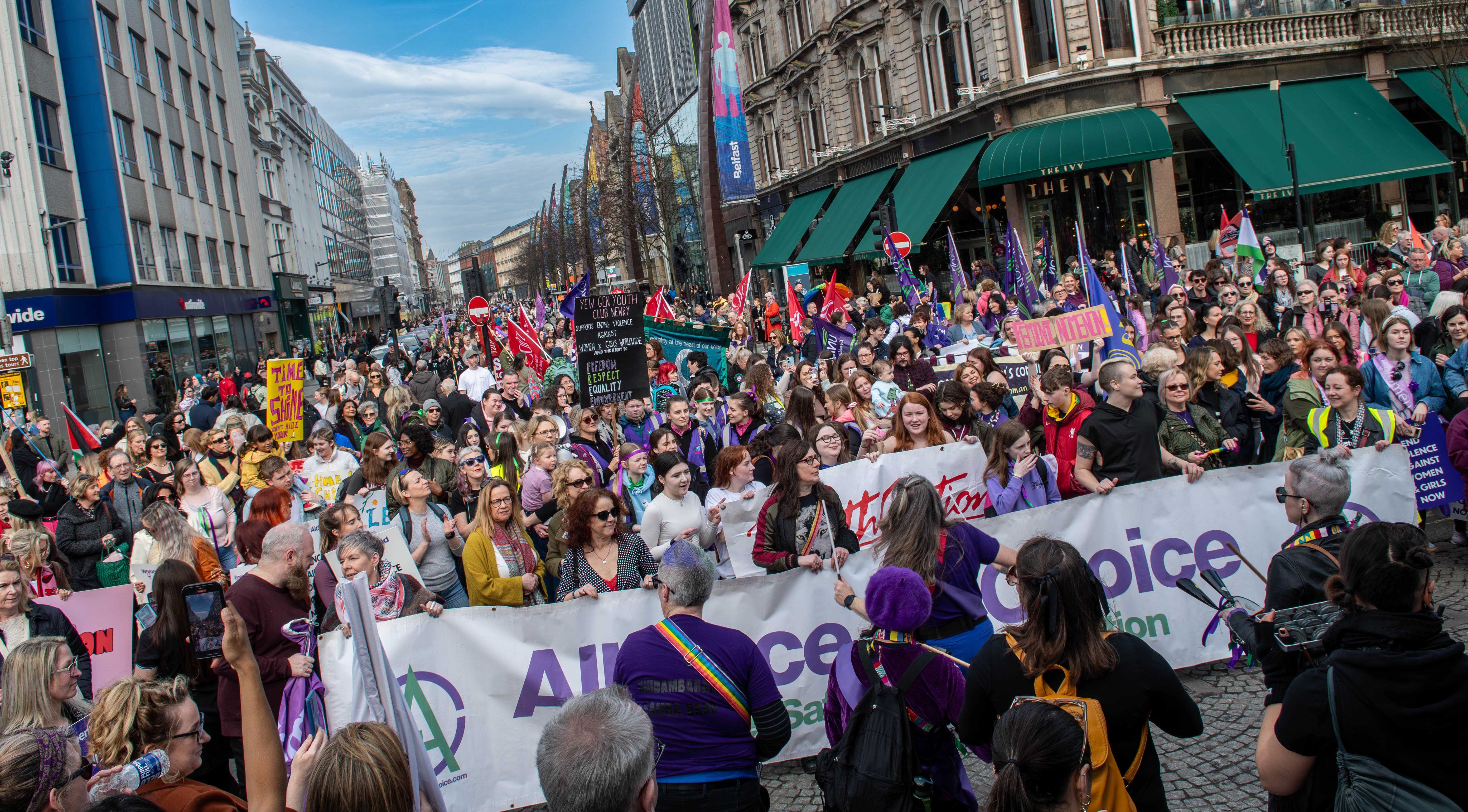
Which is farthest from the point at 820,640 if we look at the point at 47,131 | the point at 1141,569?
the point at 47,131

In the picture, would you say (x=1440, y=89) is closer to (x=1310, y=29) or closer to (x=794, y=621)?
(x=1310, y=29)

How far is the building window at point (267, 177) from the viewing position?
54.2m

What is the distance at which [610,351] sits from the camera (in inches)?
413

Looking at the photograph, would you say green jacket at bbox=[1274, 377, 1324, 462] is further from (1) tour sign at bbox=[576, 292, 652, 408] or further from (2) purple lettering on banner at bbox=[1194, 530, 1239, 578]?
(1) tour sign at bbox=[576, 292, 652, 408]

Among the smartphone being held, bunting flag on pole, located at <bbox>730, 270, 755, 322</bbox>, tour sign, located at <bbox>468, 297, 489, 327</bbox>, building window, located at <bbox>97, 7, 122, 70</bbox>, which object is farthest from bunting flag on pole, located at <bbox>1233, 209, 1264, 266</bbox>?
building window, located at <bbox>97, 7, 122, 70</bbox>

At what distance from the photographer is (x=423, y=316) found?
113 metres

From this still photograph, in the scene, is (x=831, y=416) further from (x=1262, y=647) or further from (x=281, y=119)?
(x=281, y=119)

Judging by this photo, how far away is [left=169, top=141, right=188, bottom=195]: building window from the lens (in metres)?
36.3

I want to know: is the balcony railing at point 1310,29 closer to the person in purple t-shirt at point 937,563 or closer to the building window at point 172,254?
the person in purple t-shirt at point 937,563

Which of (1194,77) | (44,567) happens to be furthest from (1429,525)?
(1194,77)

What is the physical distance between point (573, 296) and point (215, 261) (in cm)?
2840

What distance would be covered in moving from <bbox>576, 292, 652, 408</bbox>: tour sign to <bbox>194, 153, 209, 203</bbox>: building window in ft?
113

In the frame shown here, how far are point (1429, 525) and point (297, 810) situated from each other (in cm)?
805

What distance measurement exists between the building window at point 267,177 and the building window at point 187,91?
13854mm
